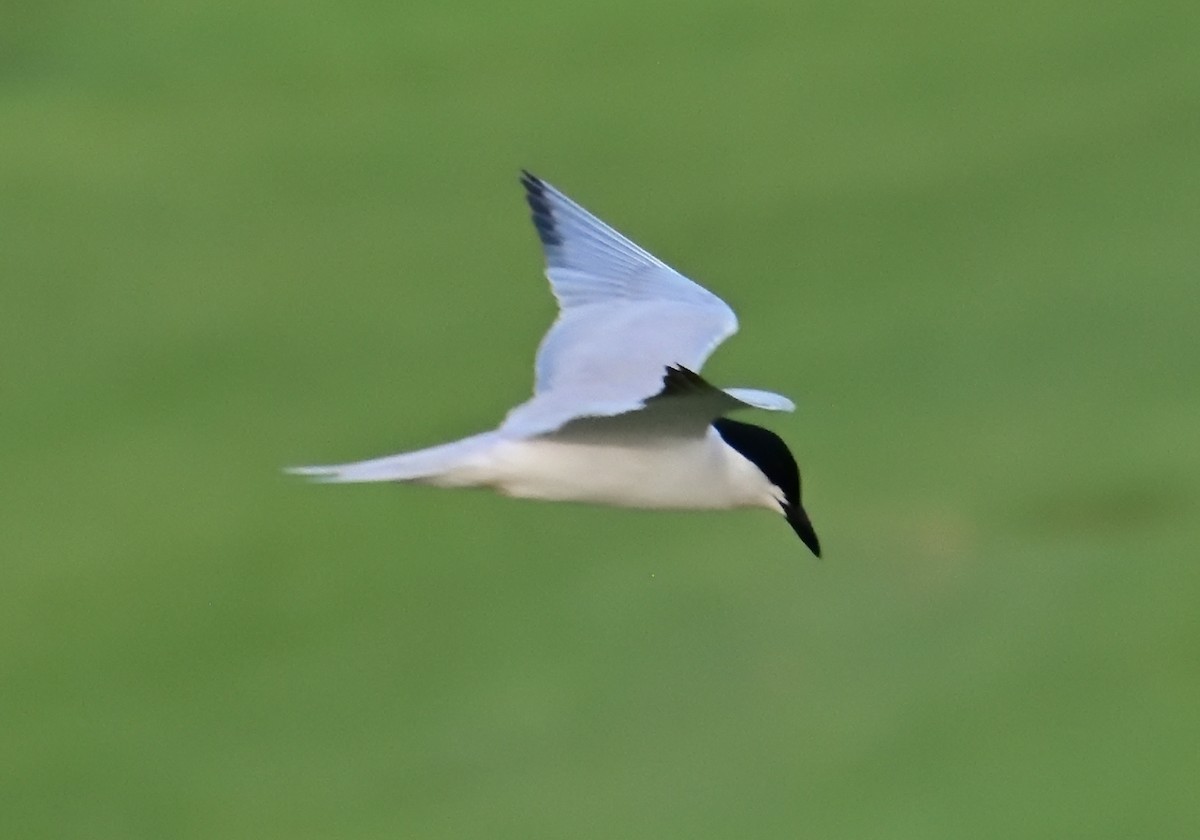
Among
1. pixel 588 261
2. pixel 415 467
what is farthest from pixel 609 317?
pixel 415 467

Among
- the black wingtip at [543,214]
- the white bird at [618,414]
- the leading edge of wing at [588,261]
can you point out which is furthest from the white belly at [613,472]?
the black wingtip at [543,214]

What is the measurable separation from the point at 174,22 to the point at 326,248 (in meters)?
0.86

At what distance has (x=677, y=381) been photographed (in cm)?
179

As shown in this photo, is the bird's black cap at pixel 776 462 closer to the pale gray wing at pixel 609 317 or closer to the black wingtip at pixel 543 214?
the pale gray wing at pixel 609 317

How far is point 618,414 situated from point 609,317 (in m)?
0.32

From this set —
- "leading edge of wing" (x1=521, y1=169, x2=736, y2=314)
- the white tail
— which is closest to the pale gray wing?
"leading edge of wing" (x1=521, y1=169, x2=736, y2=314)

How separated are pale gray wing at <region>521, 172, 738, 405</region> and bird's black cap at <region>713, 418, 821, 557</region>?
0.36 feet

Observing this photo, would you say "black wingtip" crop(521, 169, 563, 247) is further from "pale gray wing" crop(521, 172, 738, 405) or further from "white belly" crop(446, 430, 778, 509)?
"white belly" crop(446, 430, 778, 509)

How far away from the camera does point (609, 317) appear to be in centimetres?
231

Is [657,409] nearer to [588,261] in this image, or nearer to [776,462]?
[776,462]

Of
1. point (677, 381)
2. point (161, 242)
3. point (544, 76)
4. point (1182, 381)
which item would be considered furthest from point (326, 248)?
point (677, 381)

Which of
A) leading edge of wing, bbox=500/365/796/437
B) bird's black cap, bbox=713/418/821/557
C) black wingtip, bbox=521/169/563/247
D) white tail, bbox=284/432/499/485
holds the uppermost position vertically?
black wingtip, bbox=521/169/563/247

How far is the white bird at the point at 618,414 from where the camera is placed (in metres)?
1.98

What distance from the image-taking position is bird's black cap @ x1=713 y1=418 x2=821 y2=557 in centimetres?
225
